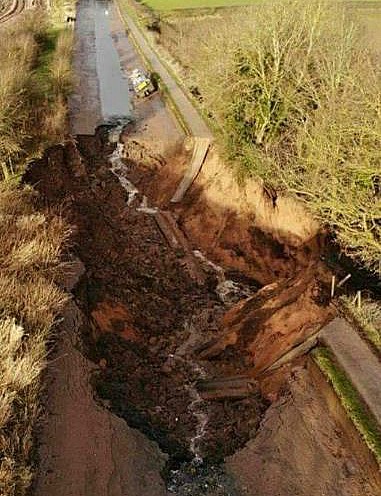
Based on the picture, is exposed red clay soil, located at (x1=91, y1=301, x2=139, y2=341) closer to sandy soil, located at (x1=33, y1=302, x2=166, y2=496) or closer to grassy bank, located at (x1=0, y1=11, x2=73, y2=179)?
sandy soil, located at (x1=33, y1=302, x2=166, y2=496)

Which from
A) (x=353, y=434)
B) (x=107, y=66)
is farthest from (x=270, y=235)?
(x=107, y=66)

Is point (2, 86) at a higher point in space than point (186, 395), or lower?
higher

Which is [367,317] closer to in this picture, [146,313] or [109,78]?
[146,313]

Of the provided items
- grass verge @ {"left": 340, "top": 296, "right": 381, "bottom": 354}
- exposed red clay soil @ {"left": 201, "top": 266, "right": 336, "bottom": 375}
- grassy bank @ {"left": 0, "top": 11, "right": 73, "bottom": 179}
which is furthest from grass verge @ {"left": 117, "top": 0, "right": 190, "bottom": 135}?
grass verge @ {"left": 340, "top": 296, "right": 381, "bottom": 354}

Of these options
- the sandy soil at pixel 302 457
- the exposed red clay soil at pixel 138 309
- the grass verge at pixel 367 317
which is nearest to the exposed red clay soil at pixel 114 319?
the exposed red clay soil at pixel 138 309

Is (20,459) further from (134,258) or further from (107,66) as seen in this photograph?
(107,66)

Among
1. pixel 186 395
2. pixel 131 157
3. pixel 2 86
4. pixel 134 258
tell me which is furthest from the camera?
pixel 131 157
